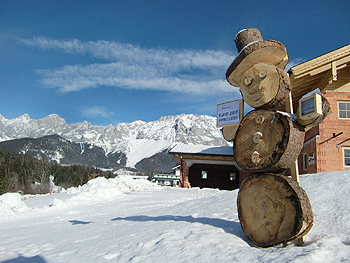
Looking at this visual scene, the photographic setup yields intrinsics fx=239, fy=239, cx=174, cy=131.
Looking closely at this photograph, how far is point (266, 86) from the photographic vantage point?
3523 mm

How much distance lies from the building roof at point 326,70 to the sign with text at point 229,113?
186 inches

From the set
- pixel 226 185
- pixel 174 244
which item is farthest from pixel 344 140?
pixel 226 185

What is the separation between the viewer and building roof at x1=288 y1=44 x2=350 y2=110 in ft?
27.5

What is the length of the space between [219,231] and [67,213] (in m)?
6.14

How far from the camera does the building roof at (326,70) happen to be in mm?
8375

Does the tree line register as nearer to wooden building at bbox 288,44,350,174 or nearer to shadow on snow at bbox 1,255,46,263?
wooden building at bbox 288,44,350,174

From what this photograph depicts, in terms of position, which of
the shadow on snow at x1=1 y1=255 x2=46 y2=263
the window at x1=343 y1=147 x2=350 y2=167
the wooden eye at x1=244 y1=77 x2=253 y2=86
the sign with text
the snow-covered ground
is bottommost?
the shadow on snow at x1=1 y1=255 x2=46 y2=263

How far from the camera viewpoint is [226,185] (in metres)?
19.7

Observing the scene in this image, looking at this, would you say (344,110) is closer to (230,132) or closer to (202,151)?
(230,132)

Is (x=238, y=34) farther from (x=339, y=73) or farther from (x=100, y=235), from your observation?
(x=339, y=73)

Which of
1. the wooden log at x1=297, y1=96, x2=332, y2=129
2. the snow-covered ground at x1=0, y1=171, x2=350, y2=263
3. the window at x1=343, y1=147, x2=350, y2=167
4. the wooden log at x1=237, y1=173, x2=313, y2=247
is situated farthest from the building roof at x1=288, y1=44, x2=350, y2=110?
the wooden log at x1=237, y1=173, x2=313, y2=247

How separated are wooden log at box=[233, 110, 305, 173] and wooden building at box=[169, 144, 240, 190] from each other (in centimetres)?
1331

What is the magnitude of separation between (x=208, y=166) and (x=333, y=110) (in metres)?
11.6

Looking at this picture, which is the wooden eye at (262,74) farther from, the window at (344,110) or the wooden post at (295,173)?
the window at (344,110)
